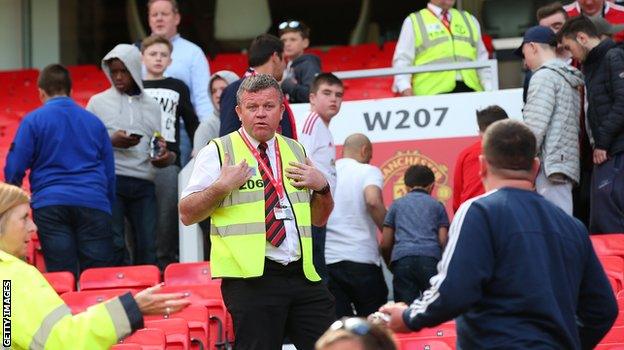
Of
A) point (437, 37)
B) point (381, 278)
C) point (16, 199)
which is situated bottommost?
point (381, 278)

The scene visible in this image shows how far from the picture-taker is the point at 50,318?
4.87 meters

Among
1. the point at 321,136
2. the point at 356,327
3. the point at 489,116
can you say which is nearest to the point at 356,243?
the point at 321,136

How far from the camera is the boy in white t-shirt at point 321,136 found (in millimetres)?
8500

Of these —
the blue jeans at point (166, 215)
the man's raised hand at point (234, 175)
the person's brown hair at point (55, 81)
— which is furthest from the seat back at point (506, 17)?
the man's raised hand at point (234, 175)

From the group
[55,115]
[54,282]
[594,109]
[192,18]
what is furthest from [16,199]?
[192,18]

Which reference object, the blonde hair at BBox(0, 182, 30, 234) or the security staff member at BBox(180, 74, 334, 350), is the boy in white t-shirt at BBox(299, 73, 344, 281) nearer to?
the security staff member at BBox(180, 74, 334, 350)

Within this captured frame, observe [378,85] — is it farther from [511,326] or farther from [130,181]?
[511,326]

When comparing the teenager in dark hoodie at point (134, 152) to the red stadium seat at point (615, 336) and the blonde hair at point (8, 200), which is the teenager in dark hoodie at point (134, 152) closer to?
the red stadium seat at point (615, 336)

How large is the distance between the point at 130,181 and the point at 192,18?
10.1 meters

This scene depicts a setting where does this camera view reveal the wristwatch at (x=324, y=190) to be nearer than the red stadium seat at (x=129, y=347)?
Yes

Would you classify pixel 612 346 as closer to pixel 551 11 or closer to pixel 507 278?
pixel 507 278

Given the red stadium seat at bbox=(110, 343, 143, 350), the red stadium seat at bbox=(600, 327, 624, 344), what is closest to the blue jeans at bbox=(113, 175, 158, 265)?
the red stadium seat at bbox=(110, 343, 143, 350)

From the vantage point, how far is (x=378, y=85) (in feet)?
49.0

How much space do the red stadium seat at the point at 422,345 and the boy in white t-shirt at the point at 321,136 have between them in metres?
1.39
